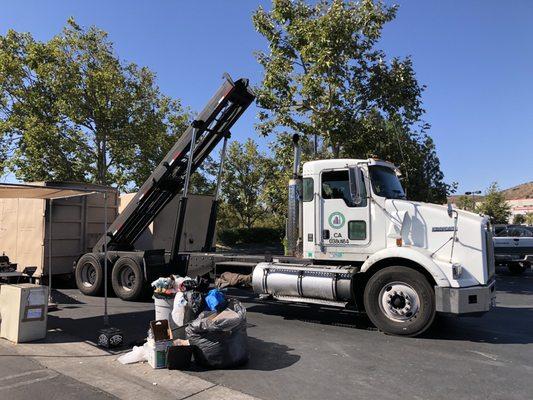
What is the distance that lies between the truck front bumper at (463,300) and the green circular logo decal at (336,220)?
199cm

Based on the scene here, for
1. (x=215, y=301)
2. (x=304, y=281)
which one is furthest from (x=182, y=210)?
(x=215, y=301)

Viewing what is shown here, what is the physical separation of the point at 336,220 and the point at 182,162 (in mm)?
3933

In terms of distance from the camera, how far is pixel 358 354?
255 inches

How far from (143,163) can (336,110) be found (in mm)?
12613

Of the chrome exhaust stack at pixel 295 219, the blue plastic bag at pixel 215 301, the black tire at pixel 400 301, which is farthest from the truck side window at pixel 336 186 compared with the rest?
the blue plastic bag at pixel 215 301

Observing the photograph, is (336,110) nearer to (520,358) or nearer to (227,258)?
(227,258)

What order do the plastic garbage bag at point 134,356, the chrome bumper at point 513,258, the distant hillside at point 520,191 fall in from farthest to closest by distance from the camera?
the distant hillside at point 520,191 < the chrome bumper at point 513,258 < the plastic garbage bag at point 134,356

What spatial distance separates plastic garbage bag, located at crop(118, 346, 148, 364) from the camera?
19.3 feet

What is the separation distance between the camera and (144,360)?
596 cm

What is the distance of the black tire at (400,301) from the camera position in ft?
23.6

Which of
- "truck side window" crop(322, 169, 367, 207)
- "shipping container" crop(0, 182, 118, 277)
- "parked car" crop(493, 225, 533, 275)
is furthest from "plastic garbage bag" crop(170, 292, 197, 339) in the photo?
"parked car" crop(493, 225, 533, 275)

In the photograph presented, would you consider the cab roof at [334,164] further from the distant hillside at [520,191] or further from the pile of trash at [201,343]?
the distant hillside at [520,191]

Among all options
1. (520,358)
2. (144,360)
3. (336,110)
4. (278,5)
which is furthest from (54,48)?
(520,358)

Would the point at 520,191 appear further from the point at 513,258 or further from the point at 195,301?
the point at 195,301
